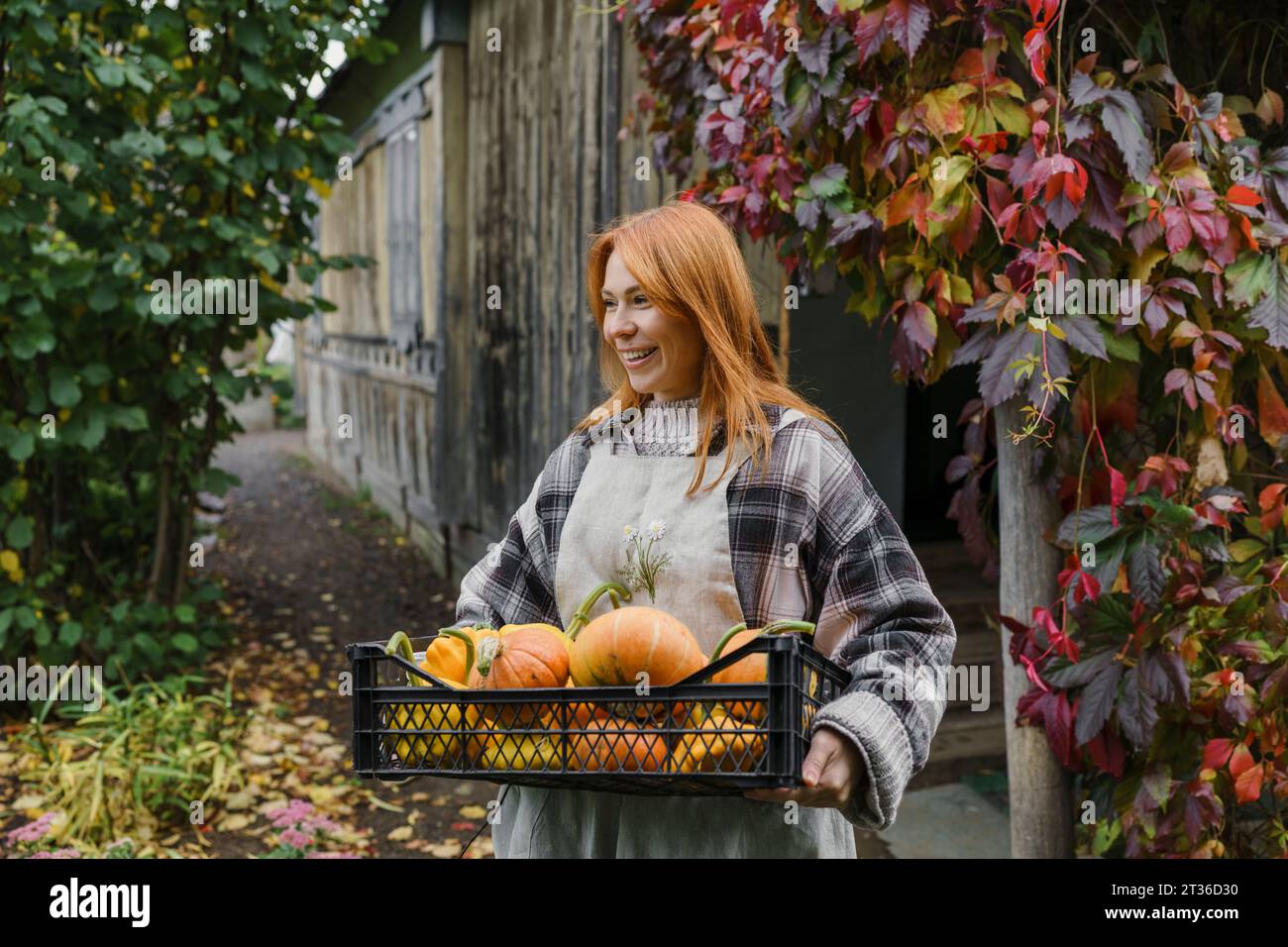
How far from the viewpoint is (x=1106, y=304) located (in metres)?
2.48

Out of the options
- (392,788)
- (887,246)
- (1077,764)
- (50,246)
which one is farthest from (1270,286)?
(50,246)

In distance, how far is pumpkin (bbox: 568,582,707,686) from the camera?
1.60 m

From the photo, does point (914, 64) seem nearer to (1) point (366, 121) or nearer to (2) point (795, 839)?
(2) point (795, 839)

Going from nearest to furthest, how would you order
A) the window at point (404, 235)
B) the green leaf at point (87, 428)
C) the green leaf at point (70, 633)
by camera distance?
the green leaf at point (87, 428)
the green leaf at point (70, 633)
the window at point (404, 235)

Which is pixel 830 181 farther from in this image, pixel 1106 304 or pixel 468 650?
pixel 468 650

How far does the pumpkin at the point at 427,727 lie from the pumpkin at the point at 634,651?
17cm

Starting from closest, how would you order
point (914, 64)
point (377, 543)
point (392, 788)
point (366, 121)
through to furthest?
point (914, 64) → point (392, 788) → point (377, 543) → point (366, 121)

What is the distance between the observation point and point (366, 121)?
38.2ft

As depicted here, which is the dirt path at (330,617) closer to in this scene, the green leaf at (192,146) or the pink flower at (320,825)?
the pink flower at (320,825)

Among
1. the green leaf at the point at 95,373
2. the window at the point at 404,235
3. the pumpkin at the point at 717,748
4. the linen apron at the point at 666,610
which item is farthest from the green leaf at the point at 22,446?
the window at the point at 404,235

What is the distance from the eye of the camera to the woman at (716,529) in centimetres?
184

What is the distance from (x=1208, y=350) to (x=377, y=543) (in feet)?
26.1

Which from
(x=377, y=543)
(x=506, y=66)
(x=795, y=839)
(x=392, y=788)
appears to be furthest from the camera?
(x=377, y=543)

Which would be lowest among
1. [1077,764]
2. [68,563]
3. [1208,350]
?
[1077,764]
